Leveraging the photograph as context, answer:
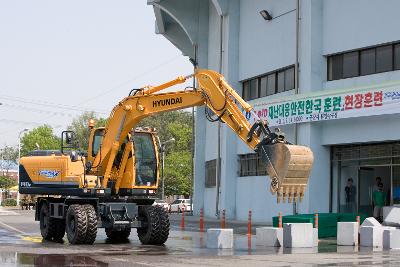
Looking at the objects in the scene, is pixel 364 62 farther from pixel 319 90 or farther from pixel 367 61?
pixel 319 90

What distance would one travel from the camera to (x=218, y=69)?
147 ft

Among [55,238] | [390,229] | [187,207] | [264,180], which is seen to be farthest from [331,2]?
[187,207]

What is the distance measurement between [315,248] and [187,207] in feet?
165

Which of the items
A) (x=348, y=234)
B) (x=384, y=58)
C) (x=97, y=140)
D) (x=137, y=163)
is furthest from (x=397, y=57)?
(x=97, y=140)

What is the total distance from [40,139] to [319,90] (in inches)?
3927

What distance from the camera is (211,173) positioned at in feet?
153

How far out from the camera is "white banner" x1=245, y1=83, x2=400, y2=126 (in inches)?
1156

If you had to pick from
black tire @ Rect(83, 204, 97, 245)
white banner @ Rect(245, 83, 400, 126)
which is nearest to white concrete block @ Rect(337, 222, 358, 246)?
white banner @ Rect(245, 83, 400, 126)

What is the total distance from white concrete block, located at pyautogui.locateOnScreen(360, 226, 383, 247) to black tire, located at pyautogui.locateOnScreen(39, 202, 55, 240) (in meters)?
9.47

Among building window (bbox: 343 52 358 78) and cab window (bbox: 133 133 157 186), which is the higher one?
building window (bbox: 343 52 358 78)

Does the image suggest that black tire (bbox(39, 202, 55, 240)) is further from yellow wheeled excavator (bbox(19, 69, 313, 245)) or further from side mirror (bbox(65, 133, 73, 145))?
side mirror (bbox(65, 133, 73, 145))

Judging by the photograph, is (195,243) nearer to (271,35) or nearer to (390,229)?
(390,229)

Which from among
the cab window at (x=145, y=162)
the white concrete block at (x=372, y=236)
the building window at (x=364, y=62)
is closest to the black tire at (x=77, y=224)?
the cab window at (x=145, y=162)

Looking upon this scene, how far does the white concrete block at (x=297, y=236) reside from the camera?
837 inches
